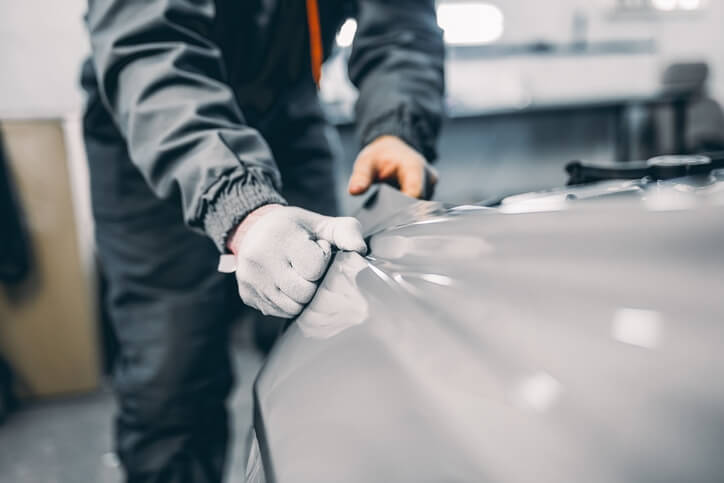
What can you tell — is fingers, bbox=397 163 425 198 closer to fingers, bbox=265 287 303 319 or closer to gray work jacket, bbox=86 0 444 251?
gray work jacket, bbox=86 0 444 251

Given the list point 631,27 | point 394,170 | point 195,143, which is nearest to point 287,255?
point 195,143

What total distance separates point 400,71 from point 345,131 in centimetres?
164

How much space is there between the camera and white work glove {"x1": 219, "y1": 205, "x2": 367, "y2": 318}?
0.41 m

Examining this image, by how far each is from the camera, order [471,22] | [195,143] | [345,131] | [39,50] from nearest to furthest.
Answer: [195,143], [39,50], [345,131], [471,22]

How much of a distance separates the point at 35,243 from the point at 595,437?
1.67 metres

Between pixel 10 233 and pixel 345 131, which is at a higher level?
pixel 345 131

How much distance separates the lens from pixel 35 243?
5.10ft

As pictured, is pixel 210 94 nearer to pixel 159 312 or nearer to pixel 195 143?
pixel 195 143

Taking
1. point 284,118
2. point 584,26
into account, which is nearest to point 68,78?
point 284,118

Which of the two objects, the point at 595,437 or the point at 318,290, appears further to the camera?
the point at 318,290

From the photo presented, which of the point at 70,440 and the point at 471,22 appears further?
the point at 471,22

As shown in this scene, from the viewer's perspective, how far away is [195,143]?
52 cm

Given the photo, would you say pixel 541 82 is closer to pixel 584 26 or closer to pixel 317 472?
pixel 584 26

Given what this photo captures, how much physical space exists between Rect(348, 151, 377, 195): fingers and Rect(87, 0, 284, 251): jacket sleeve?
104 mm
